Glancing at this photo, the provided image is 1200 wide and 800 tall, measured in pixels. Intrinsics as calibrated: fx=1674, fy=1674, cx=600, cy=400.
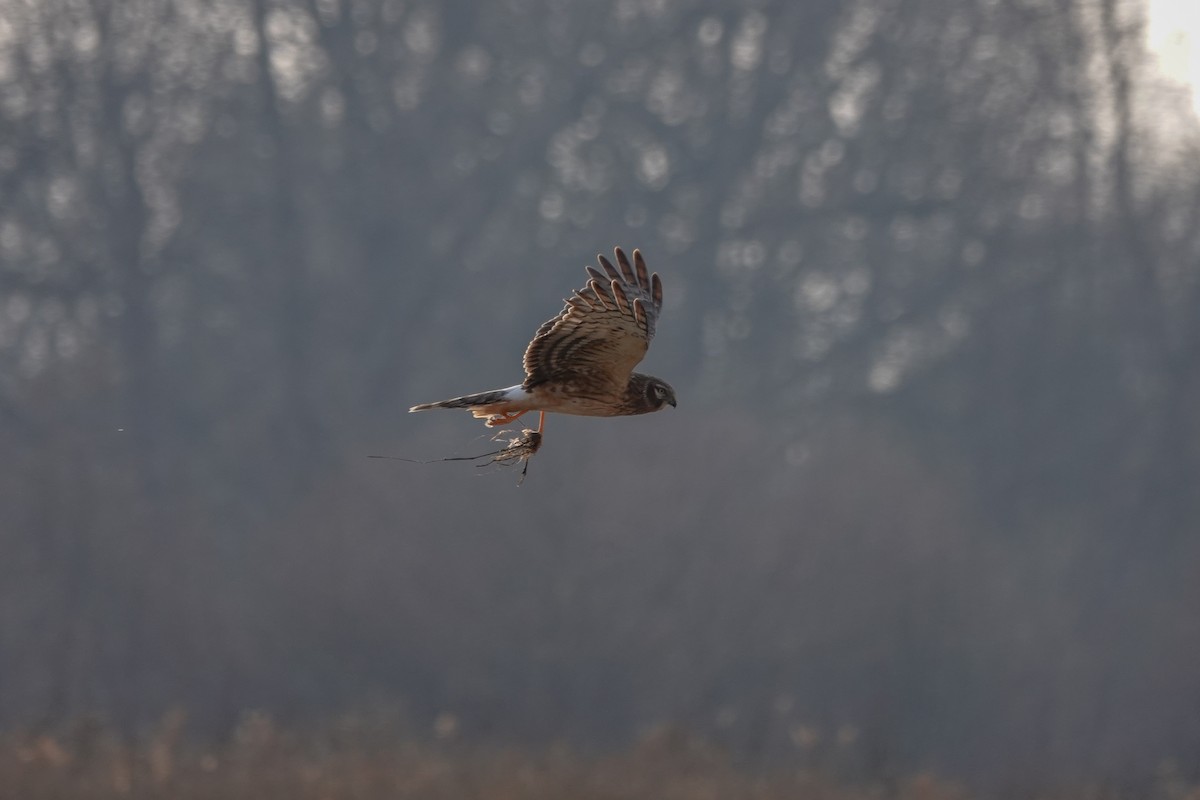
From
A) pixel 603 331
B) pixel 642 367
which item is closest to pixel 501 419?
pixel 603 331

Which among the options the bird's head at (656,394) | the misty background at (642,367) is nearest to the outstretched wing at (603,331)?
the bird's head at (656,394)

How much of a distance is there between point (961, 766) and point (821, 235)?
30.6 ft

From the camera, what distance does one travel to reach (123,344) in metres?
24.8

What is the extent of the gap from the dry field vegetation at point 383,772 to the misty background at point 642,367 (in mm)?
793

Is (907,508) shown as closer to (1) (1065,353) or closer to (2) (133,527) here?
(1) (1065,353)

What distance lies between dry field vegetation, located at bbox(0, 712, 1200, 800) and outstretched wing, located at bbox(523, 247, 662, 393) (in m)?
8.39

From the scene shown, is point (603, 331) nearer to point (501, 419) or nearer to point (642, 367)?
point (501, 419)

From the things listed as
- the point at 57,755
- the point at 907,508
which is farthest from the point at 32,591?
the point at 907,508

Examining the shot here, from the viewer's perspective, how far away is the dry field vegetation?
14.7m

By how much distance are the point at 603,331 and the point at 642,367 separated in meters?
16.3

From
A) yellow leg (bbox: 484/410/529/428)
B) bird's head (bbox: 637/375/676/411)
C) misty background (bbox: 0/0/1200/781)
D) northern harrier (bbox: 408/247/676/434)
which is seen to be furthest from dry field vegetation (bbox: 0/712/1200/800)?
bird's head (bbox: 637/375/676/411)

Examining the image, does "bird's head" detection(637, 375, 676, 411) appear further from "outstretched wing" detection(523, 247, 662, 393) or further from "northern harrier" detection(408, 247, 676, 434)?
"outstretched wing" detection(523, 247, 662, 393)

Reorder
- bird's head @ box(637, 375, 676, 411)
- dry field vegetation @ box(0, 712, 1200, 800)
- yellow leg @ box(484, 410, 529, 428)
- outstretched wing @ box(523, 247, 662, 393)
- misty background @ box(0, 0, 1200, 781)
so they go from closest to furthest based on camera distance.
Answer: outstretched wing @ box(523, 247, 662, 393), bird's head @ box(637, 375, 676, 411), yellow leg @ box(484, 410, 529, 428), dry field vegetation @ box(0, 712, 1200, 800), misty background @ box(0, 0, 1200, 781)

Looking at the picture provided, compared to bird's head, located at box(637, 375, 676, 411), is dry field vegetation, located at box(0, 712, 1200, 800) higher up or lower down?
lower down
